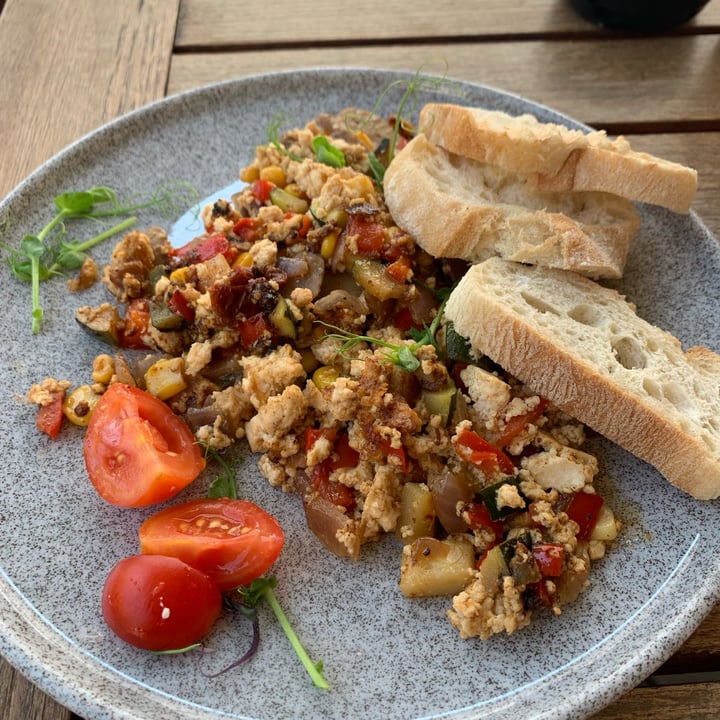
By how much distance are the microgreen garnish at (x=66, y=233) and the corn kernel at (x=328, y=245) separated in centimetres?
87

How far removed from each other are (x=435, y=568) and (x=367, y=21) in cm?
342

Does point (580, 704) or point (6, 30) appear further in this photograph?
point (6, 30)

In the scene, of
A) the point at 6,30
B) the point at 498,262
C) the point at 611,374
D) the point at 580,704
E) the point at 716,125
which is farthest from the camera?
the point at 6,30

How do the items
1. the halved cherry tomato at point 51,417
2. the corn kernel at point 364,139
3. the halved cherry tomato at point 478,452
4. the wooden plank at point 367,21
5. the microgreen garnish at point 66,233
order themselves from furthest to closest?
the wooden plank at point 367,21, the corn kernel at point 364,139, the microgreen garnish at point 66,233, the halved cherry tomato at point 51,417, the halved cherry tomato at point 478,452

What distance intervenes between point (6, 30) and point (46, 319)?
7.51ft

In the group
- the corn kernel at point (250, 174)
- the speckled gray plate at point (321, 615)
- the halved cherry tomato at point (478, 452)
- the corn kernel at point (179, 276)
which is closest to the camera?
the speckled gray plate at point (321, 615)

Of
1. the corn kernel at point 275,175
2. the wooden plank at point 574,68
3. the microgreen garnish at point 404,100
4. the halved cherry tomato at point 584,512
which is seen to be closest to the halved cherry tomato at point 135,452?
the corn kernel at point 275,175

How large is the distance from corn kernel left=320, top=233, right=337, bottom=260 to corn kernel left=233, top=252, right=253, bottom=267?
264mm

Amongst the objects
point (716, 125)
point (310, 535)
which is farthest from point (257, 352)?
point (716, 125)

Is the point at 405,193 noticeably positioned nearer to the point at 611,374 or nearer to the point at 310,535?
the point at 611,374

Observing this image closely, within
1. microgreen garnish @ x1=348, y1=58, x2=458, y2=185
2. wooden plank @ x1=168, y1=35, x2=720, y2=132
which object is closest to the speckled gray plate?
microgreen garnish @ x1=348, y1=58, x2=458, y2=185

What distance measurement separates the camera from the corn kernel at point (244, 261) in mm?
2766

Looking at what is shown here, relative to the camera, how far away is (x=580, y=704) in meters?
1.95

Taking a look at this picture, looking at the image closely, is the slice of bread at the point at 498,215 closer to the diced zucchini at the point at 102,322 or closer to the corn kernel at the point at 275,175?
the corn kernel at the point at 275,175
